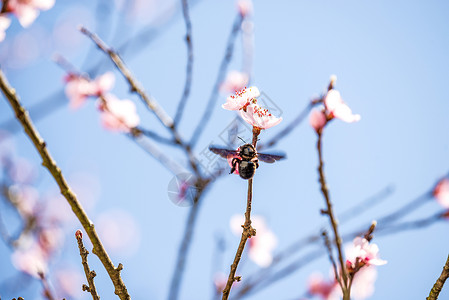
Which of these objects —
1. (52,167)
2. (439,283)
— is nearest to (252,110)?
(52,167)

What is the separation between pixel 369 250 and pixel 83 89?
3289 millimetres

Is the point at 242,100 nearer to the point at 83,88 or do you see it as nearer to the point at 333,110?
the point at 333,110

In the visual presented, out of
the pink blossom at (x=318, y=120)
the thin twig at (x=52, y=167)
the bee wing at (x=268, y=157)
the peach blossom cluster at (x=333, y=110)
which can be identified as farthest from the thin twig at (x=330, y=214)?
the thin twig at (x=52, y=167)

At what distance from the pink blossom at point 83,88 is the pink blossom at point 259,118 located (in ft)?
8.62

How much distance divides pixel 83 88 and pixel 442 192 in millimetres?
3671

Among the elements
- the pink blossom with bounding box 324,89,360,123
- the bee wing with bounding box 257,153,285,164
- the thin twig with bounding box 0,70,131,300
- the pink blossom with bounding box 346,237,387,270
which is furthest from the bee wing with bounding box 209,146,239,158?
the pink blossom with bounding box 346,237,387,270

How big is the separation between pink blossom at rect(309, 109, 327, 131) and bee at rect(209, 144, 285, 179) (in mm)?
236

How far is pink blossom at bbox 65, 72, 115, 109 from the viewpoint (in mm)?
3736

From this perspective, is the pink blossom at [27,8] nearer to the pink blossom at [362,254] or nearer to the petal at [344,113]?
the petal at [344,113]

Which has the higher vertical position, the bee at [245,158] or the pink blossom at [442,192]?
the pink blossom at [442,192]

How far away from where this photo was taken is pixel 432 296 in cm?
149

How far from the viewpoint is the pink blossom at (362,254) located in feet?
5.72

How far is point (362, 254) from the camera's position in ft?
5.74

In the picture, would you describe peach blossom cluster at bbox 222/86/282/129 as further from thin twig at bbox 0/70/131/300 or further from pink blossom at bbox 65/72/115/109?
pink blossom at bbox 65/72/115/109
